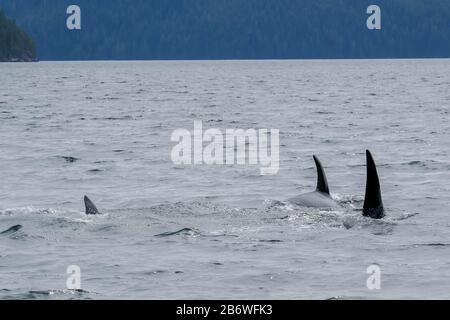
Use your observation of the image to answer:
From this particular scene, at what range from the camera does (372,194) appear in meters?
17.5

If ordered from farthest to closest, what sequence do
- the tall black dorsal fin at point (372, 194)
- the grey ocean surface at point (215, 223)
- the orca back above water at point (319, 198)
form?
the orca back above water at point (319, 198) → the tall black dorsal fin at point (372, 194) → the grey ocean surface at point (215, 223)

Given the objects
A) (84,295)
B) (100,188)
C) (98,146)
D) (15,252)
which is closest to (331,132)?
(98,146)

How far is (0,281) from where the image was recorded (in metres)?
13.9

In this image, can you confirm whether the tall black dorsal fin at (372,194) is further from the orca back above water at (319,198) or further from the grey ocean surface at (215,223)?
the orca back above water at (319,198)

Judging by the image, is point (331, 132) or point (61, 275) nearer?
point (61, 275)

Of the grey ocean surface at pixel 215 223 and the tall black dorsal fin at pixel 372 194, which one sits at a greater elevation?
the tall black dorsal fin at pixel 372 194

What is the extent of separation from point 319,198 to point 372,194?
2.04 metres

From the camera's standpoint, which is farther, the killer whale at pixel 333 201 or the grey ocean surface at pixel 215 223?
the killer whale at pixel 333 201

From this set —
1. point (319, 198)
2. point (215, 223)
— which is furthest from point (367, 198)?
point (215, 223)

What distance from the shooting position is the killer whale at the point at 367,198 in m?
17.0

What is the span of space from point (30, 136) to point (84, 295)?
2723cm

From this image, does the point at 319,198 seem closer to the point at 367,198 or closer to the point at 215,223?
the point at 367,198

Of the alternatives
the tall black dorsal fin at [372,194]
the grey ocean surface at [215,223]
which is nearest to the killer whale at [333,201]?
the tall black dorsal fin at [372,194]
